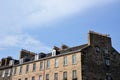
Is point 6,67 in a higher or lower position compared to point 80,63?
higher

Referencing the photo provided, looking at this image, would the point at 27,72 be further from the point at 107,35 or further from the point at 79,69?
the point at 107,35

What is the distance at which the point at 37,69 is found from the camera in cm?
5328

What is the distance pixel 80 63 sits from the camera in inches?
1777

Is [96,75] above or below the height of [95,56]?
below

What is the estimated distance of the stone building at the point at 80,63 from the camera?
45.8m

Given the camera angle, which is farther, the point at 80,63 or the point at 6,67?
the point at 6,67

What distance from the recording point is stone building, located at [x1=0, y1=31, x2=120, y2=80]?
45.8m

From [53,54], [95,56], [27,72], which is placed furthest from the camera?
[27,72]

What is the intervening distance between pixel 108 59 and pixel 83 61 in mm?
7520

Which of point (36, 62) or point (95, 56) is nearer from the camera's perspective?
point (95, 56)

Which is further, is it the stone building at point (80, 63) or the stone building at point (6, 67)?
the stone building at point (6, 67)

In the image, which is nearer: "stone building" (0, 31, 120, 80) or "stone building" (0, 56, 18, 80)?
"stone building" (0, 31, 120, 80)

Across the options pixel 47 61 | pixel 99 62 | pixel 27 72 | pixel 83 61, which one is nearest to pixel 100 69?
pixel 99 62

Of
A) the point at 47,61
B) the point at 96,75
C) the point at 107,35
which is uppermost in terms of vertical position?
the point at 107,35
